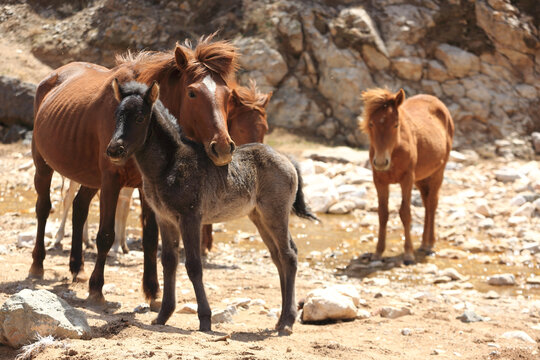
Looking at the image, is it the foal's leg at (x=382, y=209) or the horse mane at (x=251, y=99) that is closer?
the horse mane at (x=251, y=99)

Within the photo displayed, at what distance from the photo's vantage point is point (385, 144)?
364 inches

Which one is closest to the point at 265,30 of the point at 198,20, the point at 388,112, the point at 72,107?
the point at 198,20

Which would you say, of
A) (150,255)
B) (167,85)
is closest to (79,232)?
(150,255)

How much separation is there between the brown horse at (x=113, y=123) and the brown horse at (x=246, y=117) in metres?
2.40

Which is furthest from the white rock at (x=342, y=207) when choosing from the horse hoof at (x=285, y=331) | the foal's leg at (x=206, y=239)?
the horse hoof at (x=285, y=331)

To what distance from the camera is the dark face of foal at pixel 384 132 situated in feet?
30.2

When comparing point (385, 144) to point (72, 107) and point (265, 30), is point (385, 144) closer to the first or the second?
point (72, 107)

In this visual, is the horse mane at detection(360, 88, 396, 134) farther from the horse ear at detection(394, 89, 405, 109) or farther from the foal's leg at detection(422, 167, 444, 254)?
the foal's leg at detection(422, 167, 444, 254)

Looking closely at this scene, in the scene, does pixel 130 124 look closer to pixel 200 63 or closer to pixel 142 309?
pixel 200 63

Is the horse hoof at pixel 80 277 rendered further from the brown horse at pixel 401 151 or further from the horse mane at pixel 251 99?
the brown horse at pixel 401 151

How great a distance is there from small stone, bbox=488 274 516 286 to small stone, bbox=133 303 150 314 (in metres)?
4.89

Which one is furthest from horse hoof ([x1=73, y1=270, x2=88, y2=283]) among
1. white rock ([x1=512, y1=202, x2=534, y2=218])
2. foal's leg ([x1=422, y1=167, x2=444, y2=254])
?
white rock ([x1=512, y1=202, x2=534, y2=218])

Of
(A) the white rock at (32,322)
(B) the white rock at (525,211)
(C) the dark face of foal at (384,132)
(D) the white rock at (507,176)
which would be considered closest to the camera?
(A) the white rock at (32,322)

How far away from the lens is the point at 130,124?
4645 mm
